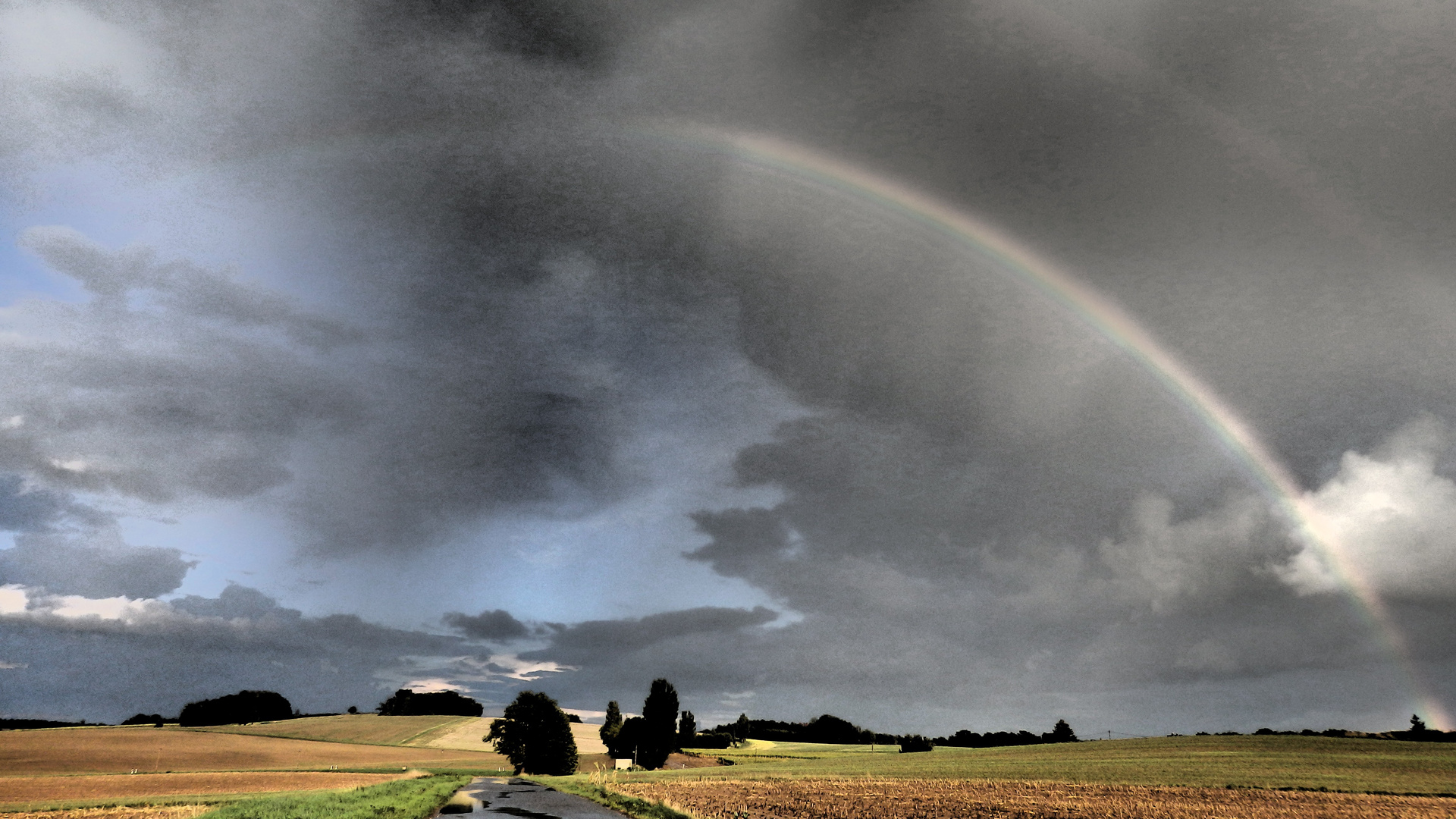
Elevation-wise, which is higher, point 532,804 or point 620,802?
point 620,802

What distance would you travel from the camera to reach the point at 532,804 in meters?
44.5

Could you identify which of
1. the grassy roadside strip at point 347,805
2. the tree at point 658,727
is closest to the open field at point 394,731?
the tree at point 658,727

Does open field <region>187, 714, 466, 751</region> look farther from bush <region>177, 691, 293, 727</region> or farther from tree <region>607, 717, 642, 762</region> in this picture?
tree <region>607, 717, 642, 762</region>

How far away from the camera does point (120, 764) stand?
7750cm

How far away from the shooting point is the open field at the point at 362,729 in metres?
128

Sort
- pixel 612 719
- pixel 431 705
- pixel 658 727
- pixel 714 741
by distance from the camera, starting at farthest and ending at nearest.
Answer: pixel 431 705, pixel 714 741, pixel 612 719, pixel 658 727

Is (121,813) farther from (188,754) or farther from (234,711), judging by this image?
(234,711)

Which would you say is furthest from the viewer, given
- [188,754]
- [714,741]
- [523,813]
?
[714,741]

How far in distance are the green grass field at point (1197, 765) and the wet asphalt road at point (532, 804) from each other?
11.5 meters

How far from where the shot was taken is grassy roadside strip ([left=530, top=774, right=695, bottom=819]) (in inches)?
1363

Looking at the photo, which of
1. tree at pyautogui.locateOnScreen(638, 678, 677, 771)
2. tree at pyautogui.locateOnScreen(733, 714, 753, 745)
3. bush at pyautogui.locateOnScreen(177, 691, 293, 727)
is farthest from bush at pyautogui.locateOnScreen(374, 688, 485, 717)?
tree at pyautogui.locateOnScreen(638, 678, 677, 771)

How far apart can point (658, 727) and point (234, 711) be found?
102 metres

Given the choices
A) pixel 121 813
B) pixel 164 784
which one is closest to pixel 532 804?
pixel 121 813

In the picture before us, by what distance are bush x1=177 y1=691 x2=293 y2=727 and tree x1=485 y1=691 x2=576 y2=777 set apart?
90199 mm
